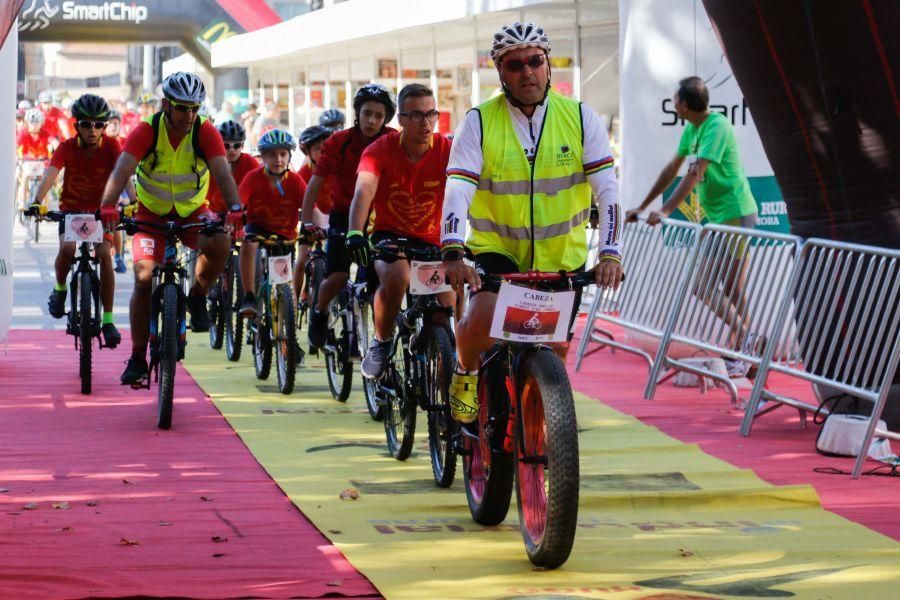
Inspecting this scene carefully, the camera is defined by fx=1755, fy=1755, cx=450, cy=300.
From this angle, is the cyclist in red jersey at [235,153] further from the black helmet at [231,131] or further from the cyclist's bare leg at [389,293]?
the cyclist's bare leg at [389,293]

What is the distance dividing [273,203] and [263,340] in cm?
106

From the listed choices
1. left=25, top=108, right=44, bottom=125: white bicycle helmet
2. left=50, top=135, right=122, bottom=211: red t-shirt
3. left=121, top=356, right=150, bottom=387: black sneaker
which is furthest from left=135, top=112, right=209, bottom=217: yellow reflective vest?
left=25, top=108, right=44, bottom=125: white bicycle helmet

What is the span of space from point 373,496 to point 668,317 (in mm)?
4570

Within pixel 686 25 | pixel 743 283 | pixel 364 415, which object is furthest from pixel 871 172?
pixel 686 25

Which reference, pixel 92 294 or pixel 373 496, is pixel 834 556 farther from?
pixel 92 294

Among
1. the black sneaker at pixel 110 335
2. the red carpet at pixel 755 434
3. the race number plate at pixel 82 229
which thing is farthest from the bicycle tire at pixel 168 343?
the red carpet at pixel 755 434

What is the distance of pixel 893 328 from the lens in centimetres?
897

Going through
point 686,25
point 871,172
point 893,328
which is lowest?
point 893,328

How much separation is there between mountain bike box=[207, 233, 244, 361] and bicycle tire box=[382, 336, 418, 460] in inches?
154

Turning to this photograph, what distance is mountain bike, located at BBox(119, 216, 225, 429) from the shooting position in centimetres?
968

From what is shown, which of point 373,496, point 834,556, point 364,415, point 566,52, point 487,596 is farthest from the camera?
point 566,52

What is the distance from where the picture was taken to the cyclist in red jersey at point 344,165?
10.4 m

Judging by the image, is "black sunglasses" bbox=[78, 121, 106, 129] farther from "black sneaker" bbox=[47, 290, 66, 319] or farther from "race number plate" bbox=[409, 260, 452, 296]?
"race number plate" bbox=[409, 260, 452, 296]

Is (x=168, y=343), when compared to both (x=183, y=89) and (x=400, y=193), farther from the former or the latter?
(x=400, y=193)
